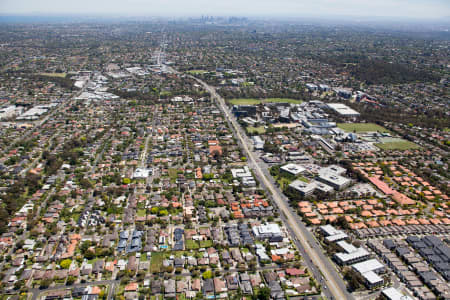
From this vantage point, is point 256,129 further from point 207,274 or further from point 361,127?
point 207,274

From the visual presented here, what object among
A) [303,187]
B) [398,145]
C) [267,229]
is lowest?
[267,229]

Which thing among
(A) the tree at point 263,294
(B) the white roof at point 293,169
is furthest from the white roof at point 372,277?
(B) the white roof at point 293,169

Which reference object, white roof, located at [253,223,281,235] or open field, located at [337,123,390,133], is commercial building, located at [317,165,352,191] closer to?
white roof, located at [253,223,281,235]

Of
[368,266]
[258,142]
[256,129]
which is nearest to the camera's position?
[368,266]

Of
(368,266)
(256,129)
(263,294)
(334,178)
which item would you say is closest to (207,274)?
(263,294)

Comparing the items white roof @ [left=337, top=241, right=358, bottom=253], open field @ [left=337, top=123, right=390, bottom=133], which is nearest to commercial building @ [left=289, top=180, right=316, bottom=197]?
white roof @ [left=337, top=241, right=358, bottom=253]

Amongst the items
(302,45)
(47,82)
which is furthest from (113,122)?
(302,45)
